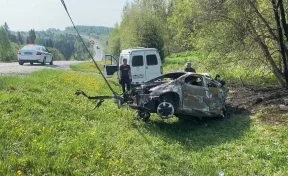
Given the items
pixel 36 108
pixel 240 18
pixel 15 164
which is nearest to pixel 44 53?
pixel 240 18

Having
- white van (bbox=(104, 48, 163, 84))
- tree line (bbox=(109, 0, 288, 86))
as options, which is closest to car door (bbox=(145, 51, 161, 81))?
white van (bbox=(104, 48, 163, 84))

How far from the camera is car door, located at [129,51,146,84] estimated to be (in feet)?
55.1

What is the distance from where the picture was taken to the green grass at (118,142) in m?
5.74

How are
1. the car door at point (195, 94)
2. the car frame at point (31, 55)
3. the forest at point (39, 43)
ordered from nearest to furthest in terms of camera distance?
the car door at point (195, 94) < the car frame at point (31, 55) < the forest at point (39, 43)

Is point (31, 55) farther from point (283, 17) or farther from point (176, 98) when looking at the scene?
point (283, 17)

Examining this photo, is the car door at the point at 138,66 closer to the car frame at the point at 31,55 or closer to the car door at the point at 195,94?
the car door at the point at 195,94

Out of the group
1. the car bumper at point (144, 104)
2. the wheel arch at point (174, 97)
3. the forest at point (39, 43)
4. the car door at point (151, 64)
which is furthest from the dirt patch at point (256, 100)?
the forest at point (39, 43)

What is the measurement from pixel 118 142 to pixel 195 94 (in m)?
3.27

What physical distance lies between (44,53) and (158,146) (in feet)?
58.8

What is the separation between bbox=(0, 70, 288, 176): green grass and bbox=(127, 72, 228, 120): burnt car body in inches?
18.3

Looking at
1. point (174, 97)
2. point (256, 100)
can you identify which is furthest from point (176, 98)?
point (256, 100)

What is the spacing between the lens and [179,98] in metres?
9.28

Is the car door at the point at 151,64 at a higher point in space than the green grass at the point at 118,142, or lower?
higher

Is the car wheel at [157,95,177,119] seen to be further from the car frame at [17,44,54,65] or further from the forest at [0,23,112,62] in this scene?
the forest at [0,23,112,62]
